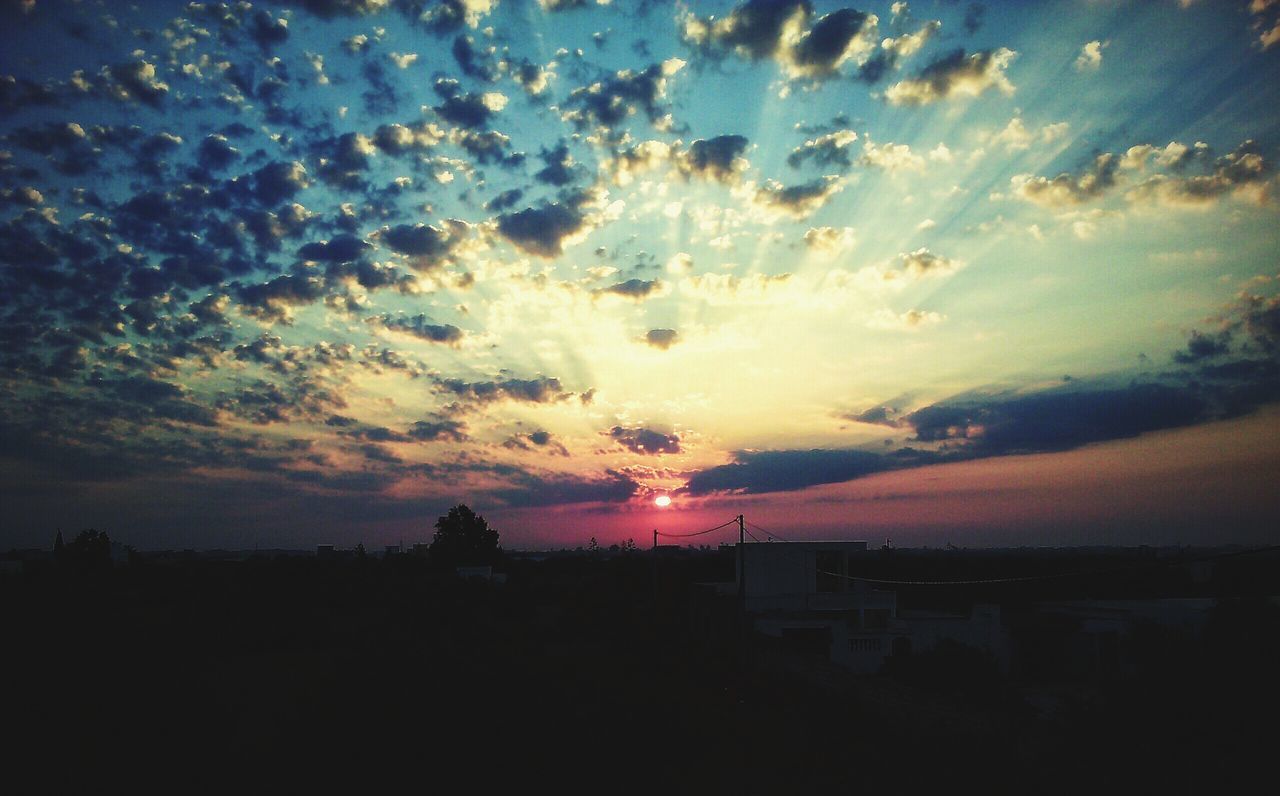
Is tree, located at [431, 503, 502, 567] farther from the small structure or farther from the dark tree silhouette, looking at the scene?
the small structure

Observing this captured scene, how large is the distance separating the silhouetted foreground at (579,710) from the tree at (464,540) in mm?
53064

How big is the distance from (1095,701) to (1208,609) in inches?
661

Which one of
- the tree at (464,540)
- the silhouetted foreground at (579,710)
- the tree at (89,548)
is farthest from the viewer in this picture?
the tree at (464,540)

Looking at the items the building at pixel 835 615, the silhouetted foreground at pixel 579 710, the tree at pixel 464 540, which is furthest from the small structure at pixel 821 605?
the tree at pixel 464 540

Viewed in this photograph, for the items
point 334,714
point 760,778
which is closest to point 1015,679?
point 760,778

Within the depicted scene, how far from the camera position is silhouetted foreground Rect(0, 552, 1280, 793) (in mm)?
13297

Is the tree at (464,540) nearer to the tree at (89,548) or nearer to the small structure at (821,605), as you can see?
the tree at (89,548)

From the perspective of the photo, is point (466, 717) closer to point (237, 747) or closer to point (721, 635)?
point (237, 747)

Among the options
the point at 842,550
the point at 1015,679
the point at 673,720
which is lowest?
the point at 1015,679

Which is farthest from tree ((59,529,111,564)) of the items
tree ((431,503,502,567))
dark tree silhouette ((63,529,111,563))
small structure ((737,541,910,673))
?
small structure ((737,541,910,673))

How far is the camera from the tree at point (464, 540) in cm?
8581

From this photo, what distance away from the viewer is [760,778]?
Answer: 42.7 feet

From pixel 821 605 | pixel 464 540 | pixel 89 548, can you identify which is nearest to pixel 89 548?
pixel 89 548

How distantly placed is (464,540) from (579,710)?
7374 centimetres
